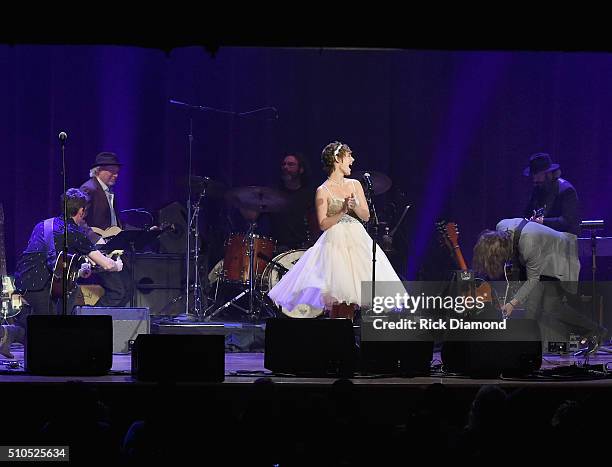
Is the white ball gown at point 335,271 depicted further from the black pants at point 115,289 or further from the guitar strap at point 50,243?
the black pants at point 115,289

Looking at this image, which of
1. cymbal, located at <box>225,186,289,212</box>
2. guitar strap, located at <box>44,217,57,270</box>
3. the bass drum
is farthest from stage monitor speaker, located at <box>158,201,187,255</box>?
guitar strap, located at <box>44,217,57,270</box>

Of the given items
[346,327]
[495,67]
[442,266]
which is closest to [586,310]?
[442,266]

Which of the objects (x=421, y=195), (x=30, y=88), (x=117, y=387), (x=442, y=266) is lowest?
(x=117, y=387)

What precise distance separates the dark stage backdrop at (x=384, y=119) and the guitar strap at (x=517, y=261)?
292 centimetres

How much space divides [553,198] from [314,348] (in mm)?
4912

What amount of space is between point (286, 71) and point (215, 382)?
7.20m

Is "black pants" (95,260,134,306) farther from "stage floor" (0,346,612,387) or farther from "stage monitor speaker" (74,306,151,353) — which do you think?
"stage floor" (0,346,612,387)

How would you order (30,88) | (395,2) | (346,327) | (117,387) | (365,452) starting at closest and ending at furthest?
(365,452), (395,2), (117,387), (346,327), (30,88)

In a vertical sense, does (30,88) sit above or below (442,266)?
above

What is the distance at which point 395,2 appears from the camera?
6.02m

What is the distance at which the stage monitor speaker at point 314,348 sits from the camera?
7.44 meters

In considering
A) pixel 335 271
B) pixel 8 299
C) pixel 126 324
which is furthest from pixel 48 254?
pixel 335 271

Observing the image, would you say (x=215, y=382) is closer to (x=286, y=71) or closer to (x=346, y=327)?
(x=346, y=327)

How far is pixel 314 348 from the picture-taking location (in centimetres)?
747
